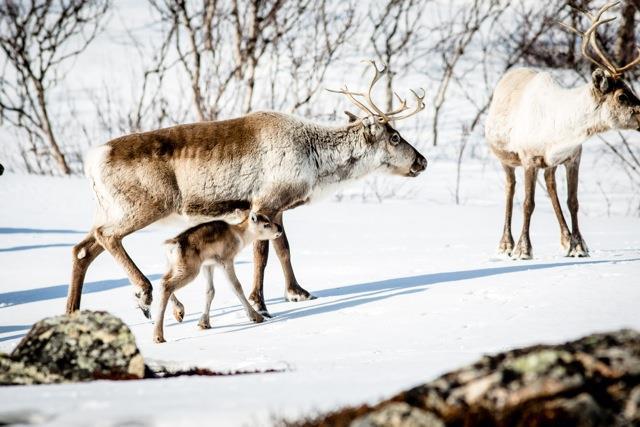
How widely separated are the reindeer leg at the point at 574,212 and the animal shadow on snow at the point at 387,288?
1.84 ft

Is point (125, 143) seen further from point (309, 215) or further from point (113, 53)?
point (113, 53)

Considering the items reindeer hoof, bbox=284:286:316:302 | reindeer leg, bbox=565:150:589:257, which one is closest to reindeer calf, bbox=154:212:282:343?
reindeer hoof, bbox=284:286:316:302

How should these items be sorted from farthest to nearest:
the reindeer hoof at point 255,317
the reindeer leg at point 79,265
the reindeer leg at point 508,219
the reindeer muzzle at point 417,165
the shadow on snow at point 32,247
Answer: the shadow on snow at point 32,247 → the reindeer leg at point 508,219 → the reindeer muzzle at point 417,165 → the reindeer leg at point 79,265 → the reindeer hoof at point 255,317

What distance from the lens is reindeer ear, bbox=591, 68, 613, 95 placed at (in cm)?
947

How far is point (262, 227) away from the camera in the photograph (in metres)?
7.69

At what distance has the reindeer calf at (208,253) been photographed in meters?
7.08

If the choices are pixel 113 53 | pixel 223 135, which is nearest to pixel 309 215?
pixel 223 135

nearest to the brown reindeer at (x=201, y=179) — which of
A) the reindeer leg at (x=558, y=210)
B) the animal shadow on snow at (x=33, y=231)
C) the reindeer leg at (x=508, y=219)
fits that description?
the reindeer leg at (x=508, y=219)

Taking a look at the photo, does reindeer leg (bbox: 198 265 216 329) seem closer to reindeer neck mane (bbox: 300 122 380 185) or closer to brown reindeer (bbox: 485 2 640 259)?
reindeer neck mane (bbox: 300 122 380 185)

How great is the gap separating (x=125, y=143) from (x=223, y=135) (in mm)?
843

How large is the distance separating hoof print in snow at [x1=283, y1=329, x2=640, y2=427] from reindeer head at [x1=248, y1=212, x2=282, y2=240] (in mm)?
4377

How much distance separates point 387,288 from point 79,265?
2745 millimetres

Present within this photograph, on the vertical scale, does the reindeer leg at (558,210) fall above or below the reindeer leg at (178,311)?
above

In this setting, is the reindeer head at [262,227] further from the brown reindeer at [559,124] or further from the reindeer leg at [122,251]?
the brown reindeer at [559,124]
